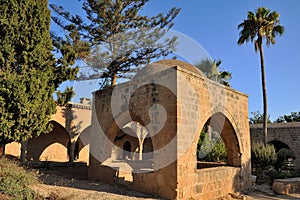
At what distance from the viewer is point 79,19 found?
570 inches

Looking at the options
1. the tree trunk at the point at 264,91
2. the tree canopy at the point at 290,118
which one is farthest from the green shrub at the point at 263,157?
the tree canopy at the point at 290,118

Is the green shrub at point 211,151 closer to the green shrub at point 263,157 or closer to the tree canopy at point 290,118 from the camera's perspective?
the green shrub at point 263,157

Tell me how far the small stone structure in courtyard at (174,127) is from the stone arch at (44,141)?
21.3 feet

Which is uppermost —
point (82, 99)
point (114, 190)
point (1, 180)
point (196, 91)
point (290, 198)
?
point (82, 99)

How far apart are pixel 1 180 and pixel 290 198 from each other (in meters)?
8.34

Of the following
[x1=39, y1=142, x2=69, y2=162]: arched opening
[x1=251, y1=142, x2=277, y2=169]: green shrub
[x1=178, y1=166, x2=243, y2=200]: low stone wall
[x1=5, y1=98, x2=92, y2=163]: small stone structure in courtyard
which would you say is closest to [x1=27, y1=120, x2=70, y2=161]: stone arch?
[x1=5, y1=98, x2=92, y2=163]: small stone structure in courtyard

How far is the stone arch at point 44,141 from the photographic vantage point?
13730 millimetres

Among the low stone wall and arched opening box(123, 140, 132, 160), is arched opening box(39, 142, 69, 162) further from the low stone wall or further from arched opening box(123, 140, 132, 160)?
the low stone wall

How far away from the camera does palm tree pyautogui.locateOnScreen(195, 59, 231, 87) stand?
648 inches

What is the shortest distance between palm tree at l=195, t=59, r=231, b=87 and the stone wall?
3756 mm

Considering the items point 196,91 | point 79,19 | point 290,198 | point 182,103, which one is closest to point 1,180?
point 182,103

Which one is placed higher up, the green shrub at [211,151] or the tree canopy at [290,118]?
the tree canopy at [290,118]

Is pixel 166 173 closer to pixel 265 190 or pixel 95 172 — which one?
pixel 95 172

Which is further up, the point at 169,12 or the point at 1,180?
the point at 169,12
